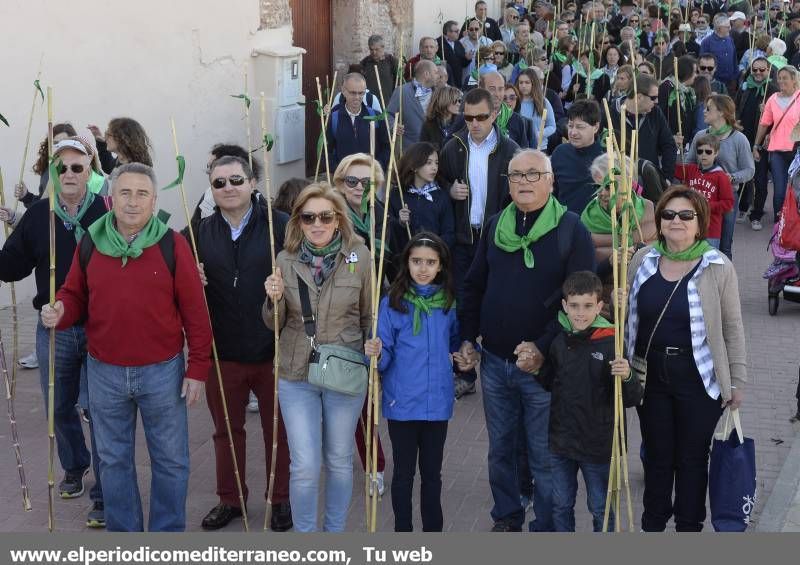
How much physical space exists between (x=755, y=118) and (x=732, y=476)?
32.8 feet

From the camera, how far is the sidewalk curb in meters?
5.98

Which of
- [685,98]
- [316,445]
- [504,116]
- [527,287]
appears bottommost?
[316,445]

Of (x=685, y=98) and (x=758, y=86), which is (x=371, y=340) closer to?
(x=685, y=98)

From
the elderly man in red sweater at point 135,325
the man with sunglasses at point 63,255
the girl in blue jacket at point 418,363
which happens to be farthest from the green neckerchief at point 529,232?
the man with sunglasses at point 63,255

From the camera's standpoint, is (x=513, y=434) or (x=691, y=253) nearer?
(x=691, y=253)

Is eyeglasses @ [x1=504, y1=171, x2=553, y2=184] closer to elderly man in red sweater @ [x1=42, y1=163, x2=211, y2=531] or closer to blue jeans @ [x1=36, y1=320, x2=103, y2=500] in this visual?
elderly man in red sweater @ [x1=42, y1=163, x2=211, y2=531]

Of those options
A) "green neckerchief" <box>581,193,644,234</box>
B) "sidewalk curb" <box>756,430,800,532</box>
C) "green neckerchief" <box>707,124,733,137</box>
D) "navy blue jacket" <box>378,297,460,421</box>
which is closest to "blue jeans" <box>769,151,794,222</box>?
"green neckerchief" <box>707,124,733,137</box>

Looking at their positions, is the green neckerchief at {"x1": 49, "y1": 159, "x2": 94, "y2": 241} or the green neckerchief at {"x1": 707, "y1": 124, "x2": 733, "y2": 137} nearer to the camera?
the green neckerchief at {"x1": 49, "y1": 159, "x2": 94, "y2": 241}

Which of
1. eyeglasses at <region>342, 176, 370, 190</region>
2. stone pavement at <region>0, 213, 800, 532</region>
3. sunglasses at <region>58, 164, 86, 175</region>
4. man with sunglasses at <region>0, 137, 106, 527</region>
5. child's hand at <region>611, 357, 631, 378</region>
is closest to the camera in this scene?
child's hand at <region>611, 357, 631, 378</region>

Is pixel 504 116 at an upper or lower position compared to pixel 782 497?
upper

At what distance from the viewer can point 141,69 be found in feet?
37.8

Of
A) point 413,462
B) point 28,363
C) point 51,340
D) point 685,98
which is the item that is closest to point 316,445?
point 413,462

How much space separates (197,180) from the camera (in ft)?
41.3

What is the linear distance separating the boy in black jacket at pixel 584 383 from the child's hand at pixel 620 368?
0.02m
